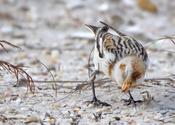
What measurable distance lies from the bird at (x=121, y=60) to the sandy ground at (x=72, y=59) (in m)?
0.23

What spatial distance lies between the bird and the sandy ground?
0.74 feet

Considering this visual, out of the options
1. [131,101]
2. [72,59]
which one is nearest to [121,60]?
[131,101]

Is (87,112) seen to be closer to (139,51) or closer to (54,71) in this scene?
(139,51)

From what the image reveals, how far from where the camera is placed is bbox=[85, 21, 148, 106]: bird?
479 centimetres

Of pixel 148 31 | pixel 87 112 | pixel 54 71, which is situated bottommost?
pixel 87 112

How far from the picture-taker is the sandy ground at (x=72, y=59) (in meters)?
4.86

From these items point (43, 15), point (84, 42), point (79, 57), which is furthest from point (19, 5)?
point (79, 57)

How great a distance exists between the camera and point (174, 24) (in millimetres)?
9344

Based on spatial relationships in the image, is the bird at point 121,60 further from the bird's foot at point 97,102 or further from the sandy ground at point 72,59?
the sandy ground at point 72,59

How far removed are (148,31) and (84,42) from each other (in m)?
1.26

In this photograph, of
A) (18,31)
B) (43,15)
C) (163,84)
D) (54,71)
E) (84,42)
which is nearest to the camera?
(163,84)

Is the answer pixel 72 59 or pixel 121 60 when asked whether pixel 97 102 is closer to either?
pixel 121 60

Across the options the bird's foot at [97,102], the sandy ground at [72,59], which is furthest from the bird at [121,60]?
the sandy ground at [72,59]

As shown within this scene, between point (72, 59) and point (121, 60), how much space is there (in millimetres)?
2467
